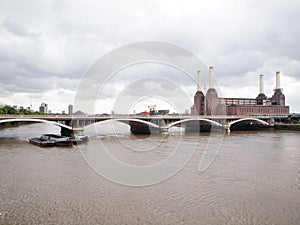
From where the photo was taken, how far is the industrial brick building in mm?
57031

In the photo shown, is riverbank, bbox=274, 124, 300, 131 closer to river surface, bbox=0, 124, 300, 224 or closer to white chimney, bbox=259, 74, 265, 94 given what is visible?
white chimney, bbox=259, 74, 265, 94

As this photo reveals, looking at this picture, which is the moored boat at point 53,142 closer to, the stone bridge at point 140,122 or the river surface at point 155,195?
the stone bridge at point 140,122

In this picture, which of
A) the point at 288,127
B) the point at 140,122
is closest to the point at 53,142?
the point at 140,122

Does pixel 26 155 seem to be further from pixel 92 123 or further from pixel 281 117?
pixel 281 117

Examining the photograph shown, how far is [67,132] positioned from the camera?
26938mm

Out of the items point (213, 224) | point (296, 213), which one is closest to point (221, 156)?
point (296, 213)

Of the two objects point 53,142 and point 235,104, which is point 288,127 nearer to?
point 235,104

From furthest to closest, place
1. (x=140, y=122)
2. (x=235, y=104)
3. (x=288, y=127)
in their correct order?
(x=235, y=104) < (x=288, y=127) < (x=140, y=122)

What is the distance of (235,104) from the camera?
2477 inches

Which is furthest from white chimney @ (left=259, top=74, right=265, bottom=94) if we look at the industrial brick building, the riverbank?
the riverbank

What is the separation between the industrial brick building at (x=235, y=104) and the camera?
57.0 metres

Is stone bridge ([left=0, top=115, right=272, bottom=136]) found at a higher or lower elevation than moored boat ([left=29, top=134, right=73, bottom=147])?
higher

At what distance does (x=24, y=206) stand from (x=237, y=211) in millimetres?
5739

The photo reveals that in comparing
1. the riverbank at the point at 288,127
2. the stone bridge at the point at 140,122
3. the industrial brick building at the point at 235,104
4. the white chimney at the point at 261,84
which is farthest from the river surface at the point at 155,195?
the white chimney at the point at 261,84
